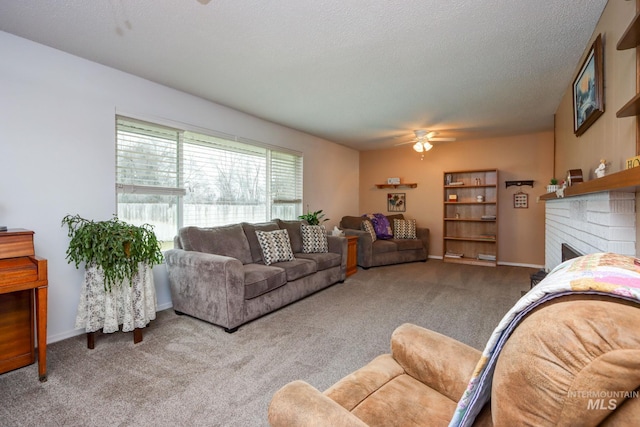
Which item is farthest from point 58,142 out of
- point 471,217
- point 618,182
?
point 471,217

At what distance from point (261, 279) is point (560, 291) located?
2645 millimetres

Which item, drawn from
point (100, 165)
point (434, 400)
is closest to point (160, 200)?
point (100, 165)

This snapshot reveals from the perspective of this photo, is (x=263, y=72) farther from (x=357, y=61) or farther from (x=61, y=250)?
(x=61, y=250)

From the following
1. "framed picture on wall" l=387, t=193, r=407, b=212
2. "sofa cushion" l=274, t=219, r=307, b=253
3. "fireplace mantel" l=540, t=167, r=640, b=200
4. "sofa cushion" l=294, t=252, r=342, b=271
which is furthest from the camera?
"framed picture on wall" l=387, t=193, r=407, b=212

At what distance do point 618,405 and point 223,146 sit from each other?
4.13 metres

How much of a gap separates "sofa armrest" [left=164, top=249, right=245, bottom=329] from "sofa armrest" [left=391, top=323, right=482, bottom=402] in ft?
5.80

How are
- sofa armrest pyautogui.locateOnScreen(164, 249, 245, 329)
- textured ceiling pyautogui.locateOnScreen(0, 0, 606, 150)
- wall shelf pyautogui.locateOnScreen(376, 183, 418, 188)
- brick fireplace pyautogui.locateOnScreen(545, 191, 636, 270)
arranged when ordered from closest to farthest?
brick fireplace pyautogui.locateOnScreen(545, 191, 636, 270)
textured ceiling pyautogui.locateOnScreen(0, 0, 606, 150)
sofa armrest pyautogui.locateOnScreen(164, 249, 245, 329)
wall shelf pyautogui.locateOnScreen(376, 183, 418, 188)

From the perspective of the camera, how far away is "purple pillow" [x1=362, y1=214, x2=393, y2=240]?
600 cm

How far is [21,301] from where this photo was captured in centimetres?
222

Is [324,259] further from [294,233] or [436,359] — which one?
[436,359]

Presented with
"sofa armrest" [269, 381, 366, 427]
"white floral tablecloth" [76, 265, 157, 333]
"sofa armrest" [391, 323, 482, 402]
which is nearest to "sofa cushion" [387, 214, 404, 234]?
"white floral tablecloth" [76, 265, 157, 333]

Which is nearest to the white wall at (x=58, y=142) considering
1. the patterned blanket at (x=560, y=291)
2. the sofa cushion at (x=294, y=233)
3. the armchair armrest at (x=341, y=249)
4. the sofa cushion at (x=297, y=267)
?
the sofa cushion at (x=297, y=267)

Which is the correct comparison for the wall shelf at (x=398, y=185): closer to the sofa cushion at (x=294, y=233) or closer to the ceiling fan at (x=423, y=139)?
the ceiling fan at (x=423, y=139)

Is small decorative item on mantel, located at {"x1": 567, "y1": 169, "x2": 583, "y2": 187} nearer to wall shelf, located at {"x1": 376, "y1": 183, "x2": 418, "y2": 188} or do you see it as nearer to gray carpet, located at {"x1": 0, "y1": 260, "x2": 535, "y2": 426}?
gray carpet, located at {"x1": 0, "y1": 260, "x2": 535, "y2": 426}
